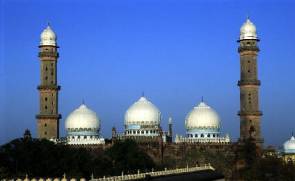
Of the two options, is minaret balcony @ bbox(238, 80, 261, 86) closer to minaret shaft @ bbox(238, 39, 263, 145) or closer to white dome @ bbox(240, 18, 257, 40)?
minaret shaft @ bbox(238, 39, 263, 145)

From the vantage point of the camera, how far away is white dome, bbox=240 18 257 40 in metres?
76.4

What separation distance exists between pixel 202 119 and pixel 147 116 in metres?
6.69

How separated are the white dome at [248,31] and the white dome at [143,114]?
45.7 feet

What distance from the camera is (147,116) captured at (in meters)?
79.2

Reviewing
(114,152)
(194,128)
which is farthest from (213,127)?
(114,152)

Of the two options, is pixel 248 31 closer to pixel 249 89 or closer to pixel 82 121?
pixel 249 89

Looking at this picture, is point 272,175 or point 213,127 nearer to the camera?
point 272,175

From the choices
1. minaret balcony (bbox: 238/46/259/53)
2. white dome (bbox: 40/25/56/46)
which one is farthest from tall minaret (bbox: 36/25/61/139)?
minaret balcony (bbox: 238/46/259/53)

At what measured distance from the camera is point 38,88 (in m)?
76.5

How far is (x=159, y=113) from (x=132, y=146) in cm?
1899

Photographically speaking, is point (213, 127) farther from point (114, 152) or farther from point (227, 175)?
point (114, 152)

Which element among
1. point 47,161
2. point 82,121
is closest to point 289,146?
point 82,121

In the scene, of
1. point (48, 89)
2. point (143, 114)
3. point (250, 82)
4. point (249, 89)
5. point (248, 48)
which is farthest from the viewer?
point (143, 114)

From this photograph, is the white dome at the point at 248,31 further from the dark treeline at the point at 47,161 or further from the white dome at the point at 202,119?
the dark treeline at the point at 47,161
